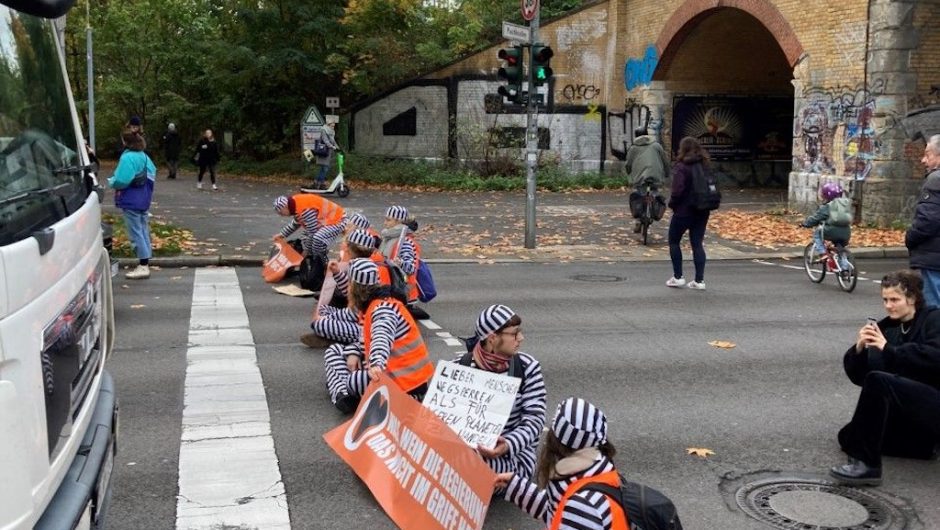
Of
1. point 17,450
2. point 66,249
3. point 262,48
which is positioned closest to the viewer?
point 17,450

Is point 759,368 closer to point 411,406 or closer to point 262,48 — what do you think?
point 411,406

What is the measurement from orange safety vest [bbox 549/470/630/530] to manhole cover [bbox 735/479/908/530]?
1.88m

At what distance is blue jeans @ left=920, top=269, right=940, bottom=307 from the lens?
24.7ft

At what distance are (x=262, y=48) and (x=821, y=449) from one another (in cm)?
2938

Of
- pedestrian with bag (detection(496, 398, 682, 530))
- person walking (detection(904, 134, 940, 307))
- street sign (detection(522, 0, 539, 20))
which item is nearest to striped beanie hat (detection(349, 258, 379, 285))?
pedestrian with bag (detection(496, 398, 682, 530))

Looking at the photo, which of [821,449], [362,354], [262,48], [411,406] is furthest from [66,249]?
[262,48]

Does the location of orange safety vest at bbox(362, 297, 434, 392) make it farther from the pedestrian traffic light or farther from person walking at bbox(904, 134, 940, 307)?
the pedestrian traffic light

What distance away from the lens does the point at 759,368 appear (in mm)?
8109

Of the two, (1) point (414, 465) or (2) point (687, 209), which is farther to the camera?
(2) point (687, 209)

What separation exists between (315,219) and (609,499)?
28.9 feet

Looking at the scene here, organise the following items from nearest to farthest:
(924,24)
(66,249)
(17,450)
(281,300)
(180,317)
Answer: (17,450) < (66,249) < (180,317) < (281,300) < (924,24)

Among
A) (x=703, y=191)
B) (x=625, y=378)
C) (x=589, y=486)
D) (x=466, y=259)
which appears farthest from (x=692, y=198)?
(x=589, y=486)

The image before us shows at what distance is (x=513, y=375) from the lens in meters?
5.03

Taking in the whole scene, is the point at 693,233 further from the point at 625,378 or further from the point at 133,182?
the point at 133,182
